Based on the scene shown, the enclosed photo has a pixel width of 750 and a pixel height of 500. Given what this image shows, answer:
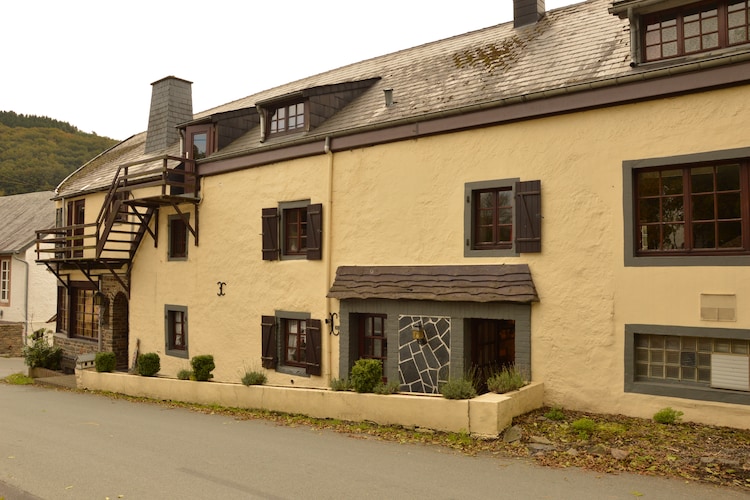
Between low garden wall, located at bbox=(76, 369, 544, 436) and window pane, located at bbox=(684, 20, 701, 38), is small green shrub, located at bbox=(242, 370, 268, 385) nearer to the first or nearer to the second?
low garden wall, located at bbox=(76, 369, 544, 436)

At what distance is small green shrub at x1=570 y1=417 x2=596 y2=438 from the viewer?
8.67 meters

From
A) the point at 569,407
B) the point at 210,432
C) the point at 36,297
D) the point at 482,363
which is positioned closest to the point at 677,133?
the point at 569,407

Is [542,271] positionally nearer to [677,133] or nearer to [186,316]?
[677,133]

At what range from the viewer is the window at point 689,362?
8812 millimetres

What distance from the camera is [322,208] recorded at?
45.5ft

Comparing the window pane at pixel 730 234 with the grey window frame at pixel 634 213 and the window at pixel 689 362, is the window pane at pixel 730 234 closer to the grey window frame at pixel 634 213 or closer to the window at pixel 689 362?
the grey window frame at pixel 634 213

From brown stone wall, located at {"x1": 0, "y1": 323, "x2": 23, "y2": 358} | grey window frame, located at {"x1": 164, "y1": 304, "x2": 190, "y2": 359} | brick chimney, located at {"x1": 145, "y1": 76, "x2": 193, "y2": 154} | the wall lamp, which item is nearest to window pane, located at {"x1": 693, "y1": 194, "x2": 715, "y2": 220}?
the wall lamp

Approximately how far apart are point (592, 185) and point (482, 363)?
4.22 meters

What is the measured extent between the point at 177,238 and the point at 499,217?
10.9m

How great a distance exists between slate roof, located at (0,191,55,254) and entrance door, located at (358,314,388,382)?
2079 cm

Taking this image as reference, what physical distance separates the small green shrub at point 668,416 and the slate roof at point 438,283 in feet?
8.63

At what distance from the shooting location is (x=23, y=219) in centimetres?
3155

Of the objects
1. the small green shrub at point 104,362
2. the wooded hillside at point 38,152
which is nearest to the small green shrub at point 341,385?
the small green shrub at point 104,362

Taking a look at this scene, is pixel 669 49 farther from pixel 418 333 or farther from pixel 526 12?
pixel 418 333
